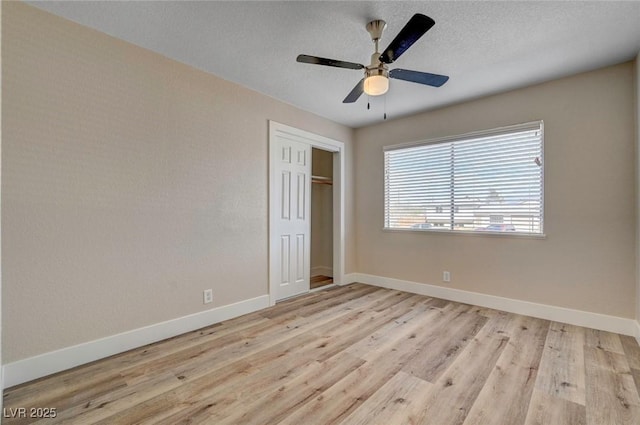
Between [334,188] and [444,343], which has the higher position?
[334,188]

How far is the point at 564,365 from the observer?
215cm

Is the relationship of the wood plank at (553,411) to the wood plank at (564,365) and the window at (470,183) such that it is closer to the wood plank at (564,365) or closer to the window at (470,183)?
the wood plank at (564,365)

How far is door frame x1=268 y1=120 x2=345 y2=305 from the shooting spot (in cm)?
353

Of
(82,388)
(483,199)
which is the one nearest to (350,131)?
(483,199)

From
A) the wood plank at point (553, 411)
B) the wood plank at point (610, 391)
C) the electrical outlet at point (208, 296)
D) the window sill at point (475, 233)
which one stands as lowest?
the wood plank at point (553, 411)

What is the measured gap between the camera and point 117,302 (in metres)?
2.34

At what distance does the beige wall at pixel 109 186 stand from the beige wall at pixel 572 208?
277 centimetres

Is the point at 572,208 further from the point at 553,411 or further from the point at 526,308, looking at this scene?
the point at 553,411

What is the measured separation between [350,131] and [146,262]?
11.8 ft

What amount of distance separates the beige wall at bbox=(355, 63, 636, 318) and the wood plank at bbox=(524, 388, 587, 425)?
1.68m

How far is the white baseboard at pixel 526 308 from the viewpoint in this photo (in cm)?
271

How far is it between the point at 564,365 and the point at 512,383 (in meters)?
0.60

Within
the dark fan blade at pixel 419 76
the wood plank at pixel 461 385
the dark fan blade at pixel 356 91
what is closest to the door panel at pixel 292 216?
the dark fan blade at pixel 356 91

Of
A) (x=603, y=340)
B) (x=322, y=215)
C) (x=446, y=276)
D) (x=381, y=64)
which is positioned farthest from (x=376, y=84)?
(x=322, y=215)
